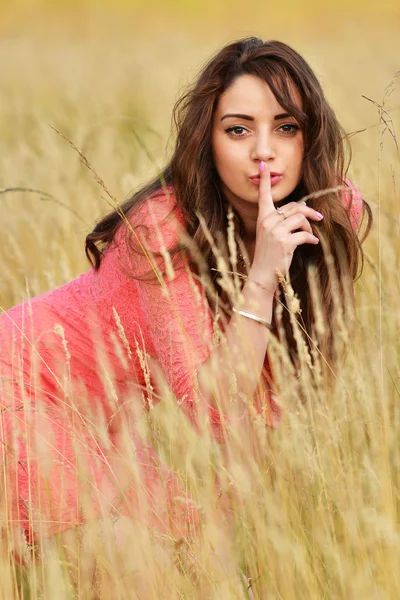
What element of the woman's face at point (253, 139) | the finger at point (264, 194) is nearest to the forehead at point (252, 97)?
the woman's face at point (253, 139)

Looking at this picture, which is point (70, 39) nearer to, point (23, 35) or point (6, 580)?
point (23, 35)

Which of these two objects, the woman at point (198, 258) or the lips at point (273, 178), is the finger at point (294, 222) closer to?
the woman at point (198, 258)

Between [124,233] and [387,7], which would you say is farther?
[387,7]

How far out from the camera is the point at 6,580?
1644 millimetres

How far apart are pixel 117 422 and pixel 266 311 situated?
0.66 metres

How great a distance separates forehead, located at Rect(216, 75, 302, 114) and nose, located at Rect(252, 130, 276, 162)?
64mm

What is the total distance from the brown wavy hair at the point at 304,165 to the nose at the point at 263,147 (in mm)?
87

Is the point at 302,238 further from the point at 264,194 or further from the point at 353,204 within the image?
the point at 353,204

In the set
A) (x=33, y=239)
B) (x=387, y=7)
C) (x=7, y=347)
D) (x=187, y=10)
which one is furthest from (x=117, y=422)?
(x=187, y=10)


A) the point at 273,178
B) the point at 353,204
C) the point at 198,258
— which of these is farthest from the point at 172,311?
the point at 353,204

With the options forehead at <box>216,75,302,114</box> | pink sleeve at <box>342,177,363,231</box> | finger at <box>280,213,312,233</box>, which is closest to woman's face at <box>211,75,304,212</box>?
forehead at <box>216,75,302,114</box>

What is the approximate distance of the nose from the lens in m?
2.09

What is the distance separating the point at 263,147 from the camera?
2.09 metres

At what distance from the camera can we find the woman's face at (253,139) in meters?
2.13
